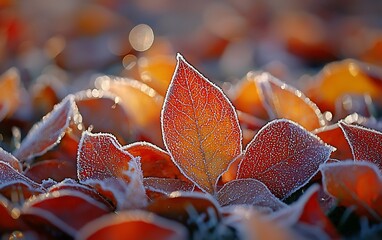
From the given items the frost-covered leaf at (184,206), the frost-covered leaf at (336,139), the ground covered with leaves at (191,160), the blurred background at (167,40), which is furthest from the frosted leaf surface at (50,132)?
the blurred background at (167,40)

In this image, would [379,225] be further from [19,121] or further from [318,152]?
[19,121]

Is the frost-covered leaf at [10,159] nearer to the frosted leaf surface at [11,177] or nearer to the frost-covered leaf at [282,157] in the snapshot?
the frosted leaf surface at [11,177]

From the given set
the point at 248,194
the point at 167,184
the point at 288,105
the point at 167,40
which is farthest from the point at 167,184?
the point at 167,40

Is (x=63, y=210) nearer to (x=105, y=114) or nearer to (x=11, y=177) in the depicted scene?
(x=11, y=177)

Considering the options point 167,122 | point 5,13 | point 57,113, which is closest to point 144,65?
point 57,113

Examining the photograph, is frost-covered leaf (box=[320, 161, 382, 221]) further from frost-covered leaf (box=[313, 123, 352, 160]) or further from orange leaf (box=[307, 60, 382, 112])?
orange leaf (box=[307, 60, 382, 112])

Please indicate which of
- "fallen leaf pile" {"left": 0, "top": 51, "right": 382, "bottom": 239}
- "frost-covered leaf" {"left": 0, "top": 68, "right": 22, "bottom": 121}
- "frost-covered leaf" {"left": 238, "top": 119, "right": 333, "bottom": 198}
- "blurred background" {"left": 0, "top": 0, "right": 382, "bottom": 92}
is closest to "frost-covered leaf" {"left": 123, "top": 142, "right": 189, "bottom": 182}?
"fallen leaf pile" {"left": 0, "top": 51, "right": 382, "bottom": 239}

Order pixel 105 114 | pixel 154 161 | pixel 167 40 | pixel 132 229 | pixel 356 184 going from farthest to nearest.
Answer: pixel 167 40
pixel 105 114
pixel 154 161
pixel 356 184
pixel 132 229
